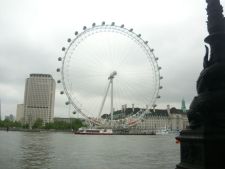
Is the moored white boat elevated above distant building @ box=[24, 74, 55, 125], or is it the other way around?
distant building @ box=[24, 74, 55, 125]

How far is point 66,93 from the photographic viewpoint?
55.8 metres

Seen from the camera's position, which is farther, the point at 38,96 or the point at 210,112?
the point at 38,96

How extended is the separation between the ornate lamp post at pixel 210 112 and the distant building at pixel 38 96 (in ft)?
576

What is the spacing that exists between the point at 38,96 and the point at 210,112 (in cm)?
18764

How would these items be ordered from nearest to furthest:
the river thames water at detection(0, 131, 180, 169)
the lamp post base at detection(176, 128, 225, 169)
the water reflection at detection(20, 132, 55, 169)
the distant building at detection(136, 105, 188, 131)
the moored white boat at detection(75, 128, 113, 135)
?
1. the lamp post base at detection(176, 128, 225, 169)
2. the water reflection at detection(20, 132, 55, 169)
3. the river thames water at detection(0, 131, 180, 169)
4. the moored white boat at detection(75, 128, 113, 135)
5. the distant building at detection(136, 105, 188, 131)

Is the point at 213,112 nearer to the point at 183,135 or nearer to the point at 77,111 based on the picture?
the point at 183,135

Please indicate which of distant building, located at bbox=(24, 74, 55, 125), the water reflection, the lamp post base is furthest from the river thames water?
distant building, located at bbox=(24, 74, 55, 125)

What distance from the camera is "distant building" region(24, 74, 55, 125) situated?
7269 inches

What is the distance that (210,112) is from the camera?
9.14m

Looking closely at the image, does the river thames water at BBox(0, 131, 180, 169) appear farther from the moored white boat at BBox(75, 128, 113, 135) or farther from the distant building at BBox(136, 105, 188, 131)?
the distant building at BBox(136, 105, 188, 131)

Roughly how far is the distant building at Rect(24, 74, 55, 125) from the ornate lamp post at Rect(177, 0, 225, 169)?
176 metres

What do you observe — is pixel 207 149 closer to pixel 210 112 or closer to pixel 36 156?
pixel 210 112

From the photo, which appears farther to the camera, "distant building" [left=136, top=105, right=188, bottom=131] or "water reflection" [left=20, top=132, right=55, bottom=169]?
"distant building" [left=136, top=105, right=188, bottom=131]

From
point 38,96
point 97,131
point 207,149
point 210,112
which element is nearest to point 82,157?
point 210,112
